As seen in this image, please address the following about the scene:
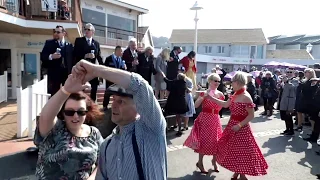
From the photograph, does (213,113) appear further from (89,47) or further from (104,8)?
(104,8)

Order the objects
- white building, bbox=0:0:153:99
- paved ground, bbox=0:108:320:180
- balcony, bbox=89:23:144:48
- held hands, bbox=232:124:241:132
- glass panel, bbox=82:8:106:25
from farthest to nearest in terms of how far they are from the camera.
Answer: balcony, bbox=89:23:144:48
glass panel, bbox=82:8:106:25
white building, bbox=0:0:153:99
held hands, bbox=232:124:241:132
paved ground, bbox=0:108:320:180

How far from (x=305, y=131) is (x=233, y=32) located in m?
40.1

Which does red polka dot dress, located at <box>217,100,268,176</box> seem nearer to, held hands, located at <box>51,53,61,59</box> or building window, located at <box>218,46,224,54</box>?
held hands, located at <box>51,53,61,59</box>

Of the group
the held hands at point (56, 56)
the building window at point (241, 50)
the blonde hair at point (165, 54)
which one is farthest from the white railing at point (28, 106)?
the building window at point (241, 50)

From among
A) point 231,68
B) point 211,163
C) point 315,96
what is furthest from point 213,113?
point 231,68

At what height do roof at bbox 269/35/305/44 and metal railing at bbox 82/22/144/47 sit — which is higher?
roof at bbox 269/35/305/44

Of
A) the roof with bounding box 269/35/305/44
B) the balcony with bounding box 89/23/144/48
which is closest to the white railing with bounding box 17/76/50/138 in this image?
the balcony with bounding box 89/23/144/48

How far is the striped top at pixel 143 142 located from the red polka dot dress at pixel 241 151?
3094 mm

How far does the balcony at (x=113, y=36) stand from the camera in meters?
17.9

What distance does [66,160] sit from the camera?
2.31 metres

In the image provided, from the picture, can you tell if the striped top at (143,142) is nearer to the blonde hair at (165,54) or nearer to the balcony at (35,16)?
the blonde hair at (165,54)

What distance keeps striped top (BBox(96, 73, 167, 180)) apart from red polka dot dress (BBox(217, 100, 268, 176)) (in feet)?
10.2

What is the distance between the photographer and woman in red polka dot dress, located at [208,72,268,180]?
457 cm

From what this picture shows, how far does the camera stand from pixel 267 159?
21.3 ft
